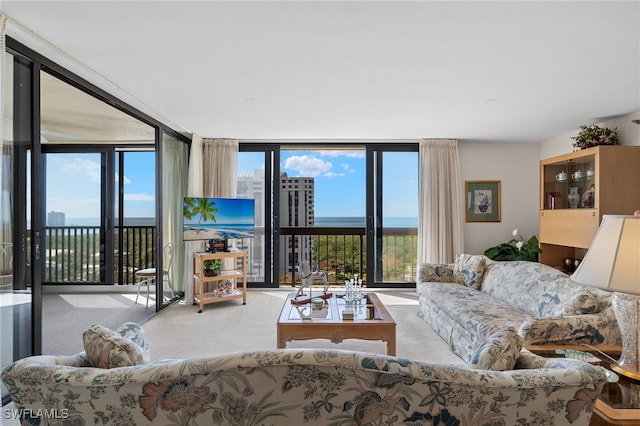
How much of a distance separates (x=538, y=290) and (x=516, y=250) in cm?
207

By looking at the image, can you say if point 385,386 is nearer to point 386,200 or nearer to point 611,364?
point 611,364

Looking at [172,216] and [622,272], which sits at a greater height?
[172,216]

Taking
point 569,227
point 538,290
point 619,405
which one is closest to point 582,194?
point 569,227

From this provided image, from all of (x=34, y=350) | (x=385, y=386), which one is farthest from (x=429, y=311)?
(x=34, y=350)

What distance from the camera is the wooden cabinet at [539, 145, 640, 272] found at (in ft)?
12.0

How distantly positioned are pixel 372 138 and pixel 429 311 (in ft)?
8.75

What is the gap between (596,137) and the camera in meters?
3.95

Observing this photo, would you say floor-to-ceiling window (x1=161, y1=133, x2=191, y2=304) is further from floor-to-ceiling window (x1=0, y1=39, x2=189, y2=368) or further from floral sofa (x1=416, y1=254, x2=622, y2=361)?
floral sofa (x1=416, y1=254, x2=622, y2=361)

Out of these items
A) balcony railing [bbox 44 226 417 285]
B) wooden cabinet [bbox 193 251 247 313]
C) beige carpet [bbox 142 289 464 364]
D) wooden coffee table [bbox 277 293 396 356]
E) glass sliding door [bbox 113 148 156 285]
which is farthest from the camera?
glass sliding door [bbox 113 148 156 285]

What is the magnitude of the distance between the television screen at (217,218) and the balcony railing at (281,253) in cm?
48

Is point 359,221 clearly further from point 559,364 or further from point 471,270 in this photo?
point 559,364

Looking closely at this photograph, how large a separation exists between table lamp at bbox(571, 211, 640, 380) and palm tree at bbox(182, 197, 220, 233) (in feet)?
13.6

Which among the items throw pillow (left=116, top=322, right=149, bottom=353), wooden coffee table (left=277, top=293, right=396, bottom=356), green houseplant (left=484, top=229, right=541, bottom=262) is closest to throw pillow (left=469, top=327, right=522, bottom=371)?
throw pillow (left=116, top=322, right=149, bottom=353)

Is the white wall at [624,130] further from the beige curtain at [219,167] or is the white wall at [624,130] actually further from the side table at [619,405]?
the beige curtain at [219,167]
